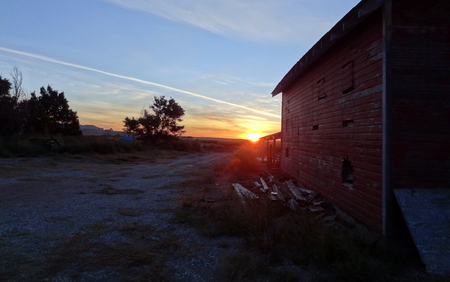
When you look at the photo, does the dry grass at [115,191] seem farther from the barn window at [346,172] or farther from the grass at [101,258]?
the barn window at [346,172]

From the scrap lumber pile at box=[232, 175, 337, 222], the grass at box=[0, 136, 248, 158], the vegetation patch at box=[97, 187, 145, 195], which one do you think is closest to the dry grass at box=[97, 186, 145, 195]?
the vegetation patch at box=[97, 187, 145, 195]

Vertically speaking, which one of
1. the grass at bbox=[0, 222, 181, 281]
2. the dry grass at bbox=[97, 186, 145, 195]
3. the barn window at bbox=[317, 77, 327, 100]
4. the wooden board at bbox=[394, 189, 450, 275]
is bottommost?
the grass at bbox=[0, 222, 181, 281]

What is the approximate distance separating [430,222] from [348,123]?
3.02 meters

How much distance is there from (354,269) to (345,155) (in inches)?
144

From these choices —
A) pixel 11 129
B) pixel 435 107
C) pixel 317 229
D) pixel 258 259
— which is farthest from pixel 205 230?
pixel 11 129

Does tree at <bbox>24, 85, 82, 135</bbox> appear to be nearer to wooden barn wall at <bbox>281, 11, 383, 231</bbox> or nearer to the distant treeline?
the distant treeline

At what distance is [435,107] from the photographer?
562 cm

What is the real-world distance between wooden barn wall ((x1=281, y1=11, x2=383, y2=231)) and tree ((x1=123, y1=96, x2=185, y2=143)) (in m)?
33.2

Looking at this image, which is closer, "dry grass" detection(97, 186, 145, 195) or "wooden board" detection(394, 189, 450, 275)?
"wooden board" detection(394, 189, 450, 275)

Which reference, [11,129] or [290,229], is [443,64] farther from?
[11,129]

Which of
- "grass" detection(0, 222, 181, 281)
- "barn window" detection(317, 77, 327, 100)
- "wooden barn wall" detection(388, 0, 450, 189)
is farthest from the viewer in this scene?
"barn window" detection(317, 77, 327, 100)

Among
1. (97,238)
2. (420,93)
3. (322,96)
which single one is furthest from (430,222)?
(97,238)

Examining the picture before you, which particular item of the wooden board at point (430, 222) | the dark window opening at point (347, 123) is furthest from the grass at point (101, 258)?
the dark window opening at point (347, 123)

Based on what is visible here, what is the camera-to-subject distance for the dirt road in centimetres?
437
